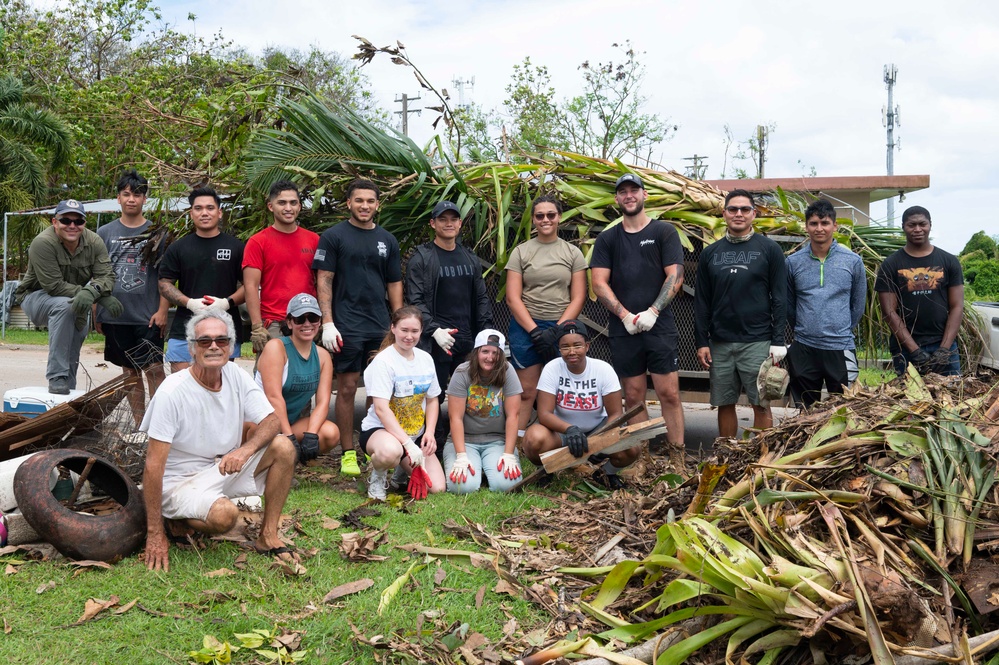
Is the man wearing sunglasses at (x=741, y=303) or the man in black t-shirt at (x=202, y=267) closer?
the man wearing sunglasses at (x=741, y=303)

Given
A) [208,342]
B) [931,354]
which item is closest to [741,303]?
[931,354]

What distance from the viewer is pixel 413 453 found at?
573 centimetres

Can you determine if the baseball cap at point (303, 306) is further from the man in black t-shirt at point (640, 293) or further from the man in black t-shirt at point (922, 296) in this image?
the man in black t-shirt at point (922, 296)

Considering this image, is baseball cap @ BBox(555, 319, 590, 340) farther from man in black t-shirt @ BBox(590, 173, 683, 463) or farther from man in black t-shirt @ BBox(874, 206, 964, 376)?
man in black t-shirt @ BBox(874, 206, 964, 376)

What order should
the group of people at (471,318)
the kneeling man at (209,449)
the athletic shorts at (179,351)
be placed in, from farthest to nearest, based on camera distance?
the athletic shorts at (179,351)
the group of people at (471,318)
the kneeling man at (209,449)

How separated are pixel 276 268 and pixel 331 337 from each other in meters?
0.75

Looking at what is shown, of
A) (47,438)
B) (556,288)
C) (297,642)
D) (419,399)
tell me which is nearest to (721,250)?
(556,288)

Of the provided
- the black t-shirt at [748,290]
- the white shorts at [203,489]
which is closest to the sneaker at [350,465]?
the white shorts at [203,489]

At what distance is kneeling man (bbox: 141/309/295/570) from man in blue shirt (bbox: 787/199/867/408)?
3.87m

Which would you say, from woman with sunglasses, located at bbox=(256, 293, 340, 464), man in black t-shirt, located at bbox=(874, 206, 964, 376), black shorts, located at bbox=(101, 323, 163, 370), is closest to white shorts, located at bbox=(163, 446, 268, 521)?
woman with sunglasses, located at bbox=(256, 293, 340, 464)

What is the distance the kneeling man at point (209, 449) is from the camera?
169 inches

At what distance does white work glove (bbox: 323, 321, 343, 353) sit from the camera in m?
6.32

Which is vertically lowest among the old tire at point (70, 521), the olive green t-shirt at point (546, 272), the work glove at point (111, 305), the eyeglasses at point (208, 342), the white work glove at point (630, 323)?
the old tire at point (70, 521)

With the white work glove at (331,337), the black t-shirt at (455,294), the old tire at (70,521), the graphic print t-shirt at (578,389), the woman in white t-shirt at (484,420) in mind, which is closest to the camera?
the old tire at (70,521)
